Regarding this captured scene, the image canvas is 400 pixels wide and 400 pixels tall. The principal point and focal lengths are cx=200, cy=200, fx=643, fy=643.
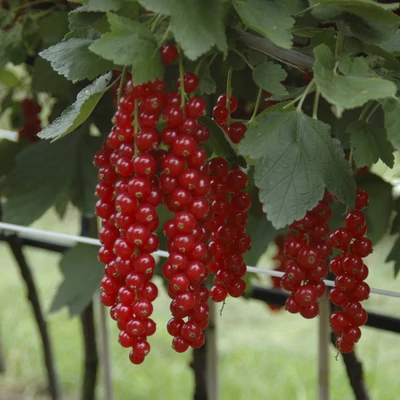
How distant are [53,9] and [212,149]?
372mm

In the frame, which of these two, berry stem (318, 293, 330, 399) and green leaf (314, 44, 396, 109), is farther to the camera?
berry stem (318, 293, 330, 399)

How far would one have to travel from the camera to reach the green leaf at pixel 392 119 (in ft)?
1.12

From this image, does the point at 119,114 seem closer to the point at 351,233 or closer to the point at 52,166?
the point at 351,233

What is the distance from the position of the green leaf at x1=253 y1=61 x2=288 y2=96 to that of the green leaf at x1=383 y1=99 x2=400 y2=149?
57 millimetres

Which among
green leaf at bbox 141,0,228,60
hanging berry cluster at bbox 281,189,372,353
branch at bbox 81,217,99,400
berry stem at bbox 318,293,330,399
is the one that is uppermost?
green leaf at bbox 141,0,228,60

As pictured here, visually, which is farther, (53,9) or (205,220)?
(53,9)

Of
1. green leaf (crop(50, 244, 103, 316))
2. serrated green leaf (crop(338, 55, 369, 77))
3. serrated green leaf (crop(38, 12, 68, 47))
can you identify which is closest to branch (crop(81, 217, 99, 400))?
green leaf (crop(50, 244, 103, 316))

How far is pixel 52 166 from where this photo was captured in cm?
70

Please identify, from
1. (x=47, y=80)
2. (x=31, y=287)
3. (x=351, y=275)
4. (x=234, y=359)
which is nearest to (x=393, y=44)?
(x=351, y=275)

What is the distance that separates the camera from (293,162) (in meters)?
0.35

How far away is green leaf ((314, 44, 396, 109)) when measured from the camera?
31 cm

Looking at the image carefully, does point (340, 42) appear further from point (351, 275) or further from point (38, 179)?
point (38, 179)

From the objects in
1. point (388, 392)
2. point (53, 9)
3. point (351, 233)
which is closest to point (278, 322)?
point (388, 392)

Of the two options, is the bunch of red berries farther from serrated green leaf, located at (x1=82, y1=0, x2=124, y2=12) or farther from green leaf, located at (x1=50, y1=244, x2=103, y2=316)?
green leaf, located at (x1=50, y1=244, x2=103, y2=316)
